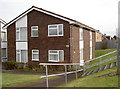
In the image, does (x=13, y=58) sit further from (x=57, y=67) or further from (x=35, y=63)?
(x=57, y=67)

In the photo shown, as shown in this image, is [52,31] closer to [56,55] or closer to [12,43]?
[56,55]

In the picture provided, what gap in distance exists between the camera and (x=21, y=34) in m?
20.3

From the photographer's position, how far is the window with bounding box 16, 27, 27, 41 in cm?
2003

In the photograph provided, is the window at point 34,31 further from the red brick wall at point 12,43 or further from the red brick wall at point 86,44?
the red brick wall at point 86,44

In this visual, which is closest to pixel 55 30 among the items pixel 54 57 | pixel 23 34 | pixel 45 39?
pixel 45 39

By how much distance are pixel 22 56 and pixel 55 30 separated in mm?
5243

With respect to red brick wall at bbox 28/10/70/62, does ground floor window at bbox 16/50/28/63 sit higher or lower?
lower

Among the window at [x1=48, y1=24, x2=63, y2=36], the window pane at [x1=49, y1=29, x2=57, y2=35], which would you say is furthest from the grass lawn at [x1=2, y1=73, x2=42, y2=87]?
the window pane at [x1=49, y1=29, x2=57, y2=35]

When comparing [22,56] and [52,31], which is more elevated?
[52,31]

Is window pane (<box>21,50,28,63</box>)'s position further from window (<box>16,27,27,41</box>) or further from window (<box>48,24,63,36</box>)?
window (<box>48,24,63,36</box>)

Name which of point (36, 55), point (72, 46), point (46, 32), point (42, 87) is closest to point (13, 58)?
point (36, 55)

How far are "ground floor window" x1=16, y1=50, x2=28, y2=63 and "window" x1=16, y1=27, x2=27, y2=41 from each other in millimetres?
1507

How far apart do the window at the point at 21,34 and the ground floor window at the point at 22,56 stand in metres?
1.51

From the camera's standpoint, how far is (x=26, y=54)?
20.0 m
